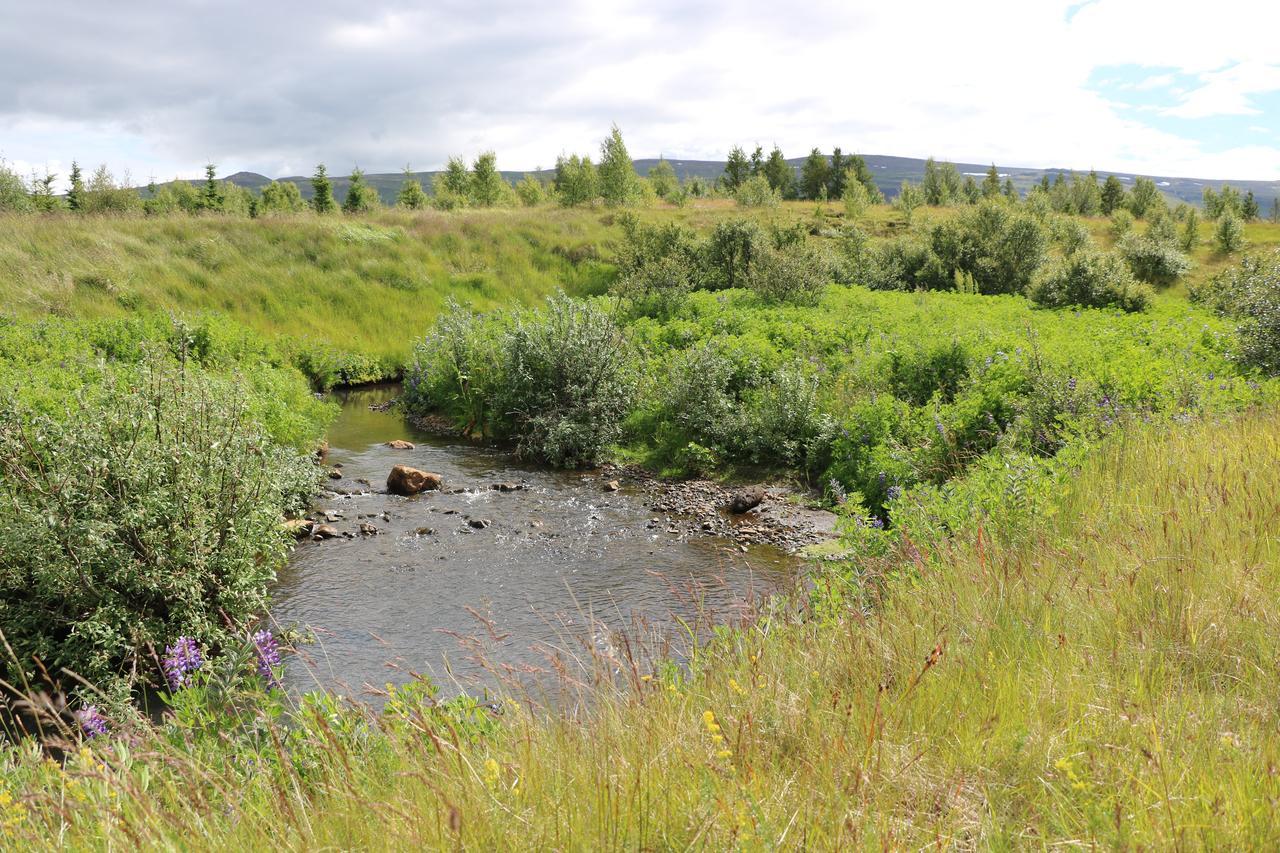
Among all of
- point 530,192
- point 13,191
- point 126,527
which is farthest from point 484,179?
point 126,527

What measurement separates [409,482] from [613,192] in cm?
4038

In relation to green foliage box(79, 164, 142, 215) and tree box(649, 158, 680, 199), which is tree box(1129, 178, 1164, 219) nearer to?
tree box(649, 158, 680, 199)

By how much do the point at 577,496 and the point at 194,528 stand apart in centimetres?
657

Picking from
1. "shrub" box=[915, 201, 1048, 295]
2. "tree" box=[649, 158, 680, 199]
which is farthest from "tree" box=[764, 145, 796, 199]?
"shrub" box=[915, 201, 1048, 295]

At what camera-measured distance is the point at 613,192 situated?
49.6m

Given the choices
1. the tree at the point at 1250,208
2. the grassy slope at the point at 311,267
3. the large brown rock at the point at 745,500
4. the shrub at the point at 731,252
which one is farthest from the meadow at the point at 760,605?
the tree at the point at 1250,208

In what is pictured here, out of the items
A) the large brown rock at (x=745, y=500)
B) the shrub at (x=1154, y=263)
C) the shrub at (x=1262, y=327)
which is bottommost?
the large brown rock at (x=745, y=500)

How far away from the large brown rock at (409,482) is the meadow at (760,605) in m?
1.72

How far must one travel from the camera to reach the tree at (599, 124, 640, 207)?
161ft

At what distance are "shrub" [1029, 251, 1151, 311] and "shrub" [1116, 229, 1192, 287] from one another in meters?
8.67

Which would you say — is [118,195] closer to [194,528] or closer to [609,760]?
[194,528]

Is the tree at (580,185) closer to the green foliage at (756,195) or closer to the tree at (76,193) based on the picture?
the green foliage at (756,195)

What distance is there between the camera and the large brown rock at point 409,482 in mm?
12594

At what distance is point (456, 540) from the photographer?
416 inches
